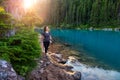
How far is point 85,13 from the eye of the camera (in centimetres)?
15088

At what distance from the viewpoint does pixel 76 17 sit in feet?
514

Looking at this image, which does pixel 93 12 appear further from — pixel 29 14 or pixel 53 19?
pixel 29 14

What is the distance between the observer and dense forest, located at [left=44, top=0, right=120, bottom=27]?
12900 cm

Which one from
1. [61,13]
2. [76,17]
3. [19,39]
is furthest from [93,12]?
[19,39]

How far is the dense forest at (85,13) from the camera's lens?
129000 mm

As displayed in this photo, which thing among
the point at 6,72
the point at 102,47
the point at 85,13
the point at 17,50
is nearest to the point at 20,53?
the point at 17,50

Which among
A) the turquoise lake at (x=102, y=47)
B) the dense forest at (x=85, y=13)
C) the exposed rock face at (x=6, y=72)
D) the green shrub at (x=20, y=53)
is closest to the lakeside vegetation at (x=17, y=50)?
the green shrub at (x=20, y=53)

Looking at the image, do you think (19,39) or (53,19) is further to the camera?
(53,19)

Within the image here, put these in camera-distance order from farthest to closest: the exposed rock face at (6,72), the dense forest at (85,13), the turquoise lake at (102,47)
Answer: the dense forest at (85,13) → the turquoise lake at (102,47) → the exposed rock face at (6,72)

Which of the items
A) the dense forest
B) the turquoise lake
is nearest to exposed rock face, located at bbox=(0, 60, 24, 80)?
the turquoise lake

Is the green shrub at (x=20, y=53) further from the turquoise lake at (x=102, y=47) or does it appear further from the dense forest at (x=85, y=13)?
the dense forest at (x=85, y=13)

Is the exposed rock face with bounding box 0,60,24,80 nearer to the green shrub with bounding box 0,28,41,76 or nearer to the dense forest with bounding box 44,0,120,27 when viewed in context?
the green shrub with bounding box 0,28,41,76

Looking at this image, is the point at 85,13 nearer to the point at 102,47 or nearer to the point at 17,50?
the point at 102,47

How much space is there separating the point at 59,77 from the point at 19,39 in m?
4.55
